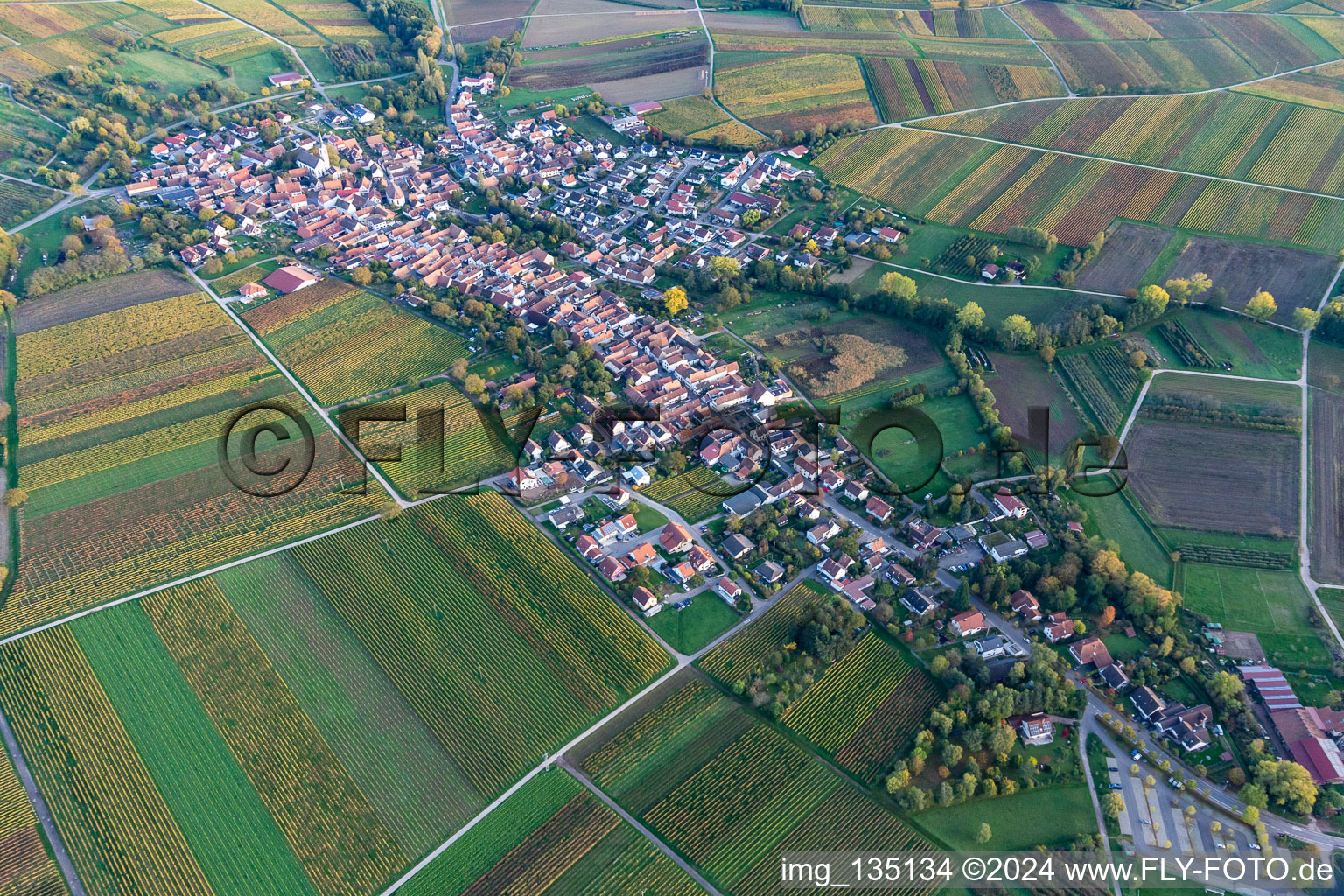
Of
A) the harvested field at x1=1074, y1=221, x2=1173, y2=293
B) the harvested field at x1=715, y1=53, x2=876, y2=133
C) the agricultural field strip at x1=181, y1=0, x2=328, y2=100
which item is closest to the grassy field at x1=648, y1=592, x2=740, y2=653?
the harvested field at x1=1074, y1=221, x2=1173, y2=293

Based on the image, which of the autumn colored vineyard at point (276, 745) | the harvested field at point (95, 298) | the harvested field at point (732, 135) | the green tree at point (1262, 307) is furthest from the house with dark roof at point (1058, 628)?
the harvested field at point (95, 298)

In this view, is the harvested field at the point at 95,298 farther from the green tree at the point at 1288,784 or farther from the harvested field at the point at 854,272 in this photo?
the green tree at the point at 1288,784

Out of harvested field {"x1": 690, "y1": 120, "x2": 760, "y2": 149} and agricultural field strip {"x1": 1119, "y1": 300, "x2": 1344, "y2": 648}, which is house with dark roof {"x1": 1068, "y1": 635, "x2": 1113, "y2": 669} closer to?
agricultural field strip {"x1": 1119, "y1": 300, "x2": 1344, "y2": 648}

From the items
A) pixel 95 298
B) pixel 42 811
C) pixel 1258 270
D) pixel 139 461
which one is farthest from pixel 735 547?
pixel 95 298

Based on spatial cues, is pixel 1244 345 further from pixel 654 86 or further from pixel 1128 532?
pixel 654 86

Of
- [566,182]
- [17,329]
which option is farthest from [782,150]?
[17,329]
